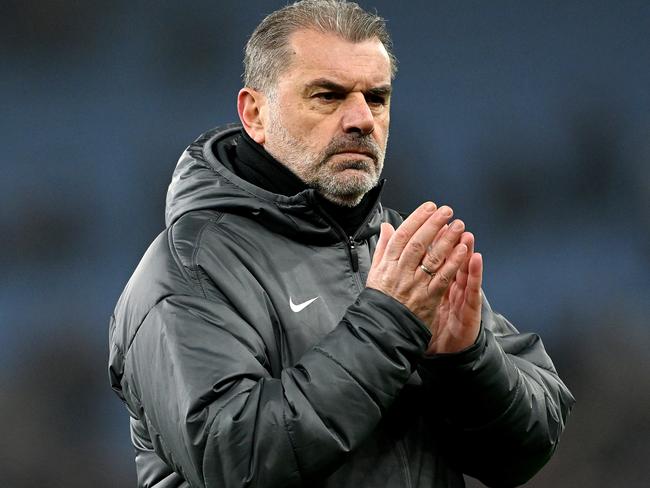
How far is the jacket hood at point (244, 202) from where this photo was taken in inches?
65.7

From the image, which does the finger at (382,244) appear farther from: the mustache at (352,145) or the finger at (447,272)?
the mustache at (352,145)

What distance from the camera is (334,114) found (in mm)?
1710

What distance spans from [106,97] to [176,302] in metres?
2.48

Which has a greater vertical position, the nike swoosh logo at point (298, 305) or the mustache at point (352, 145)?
the mustache at point (352, 145)

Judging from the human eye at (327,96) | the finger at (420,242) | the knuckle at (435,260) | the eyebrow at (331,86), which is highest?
the eyebrow at (331,86)

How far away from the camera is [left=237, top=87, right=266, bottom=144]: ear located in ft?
5.92

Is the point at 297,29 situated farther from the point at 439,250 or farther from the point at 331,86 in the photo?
the point at 439,250

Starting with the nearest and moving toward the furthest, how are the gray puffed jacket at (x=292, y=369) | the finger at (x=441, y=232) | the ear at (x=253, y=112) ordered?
the gray puffed jacket at (x=292, y=369) → the finger at (x=441, y=232) → the ear at (x=253, y=112)

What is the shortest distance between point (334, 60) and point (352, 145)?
13 cm

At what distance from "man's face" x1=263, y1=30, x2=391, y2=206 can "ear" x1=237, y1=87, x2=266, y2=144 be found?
63mm

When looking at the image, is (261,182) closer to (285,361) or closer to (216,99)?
(285,361)

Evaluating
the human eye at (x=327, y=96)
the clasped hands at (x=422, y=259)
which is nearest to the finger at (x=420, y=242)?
the clasped hands at (x=422, y=259)

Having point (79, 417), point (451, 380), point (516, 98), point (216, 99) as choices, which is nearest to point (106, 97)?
point (216, 99)

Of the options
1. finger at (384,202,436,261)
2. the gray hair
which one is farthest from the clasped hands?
the gray hair
